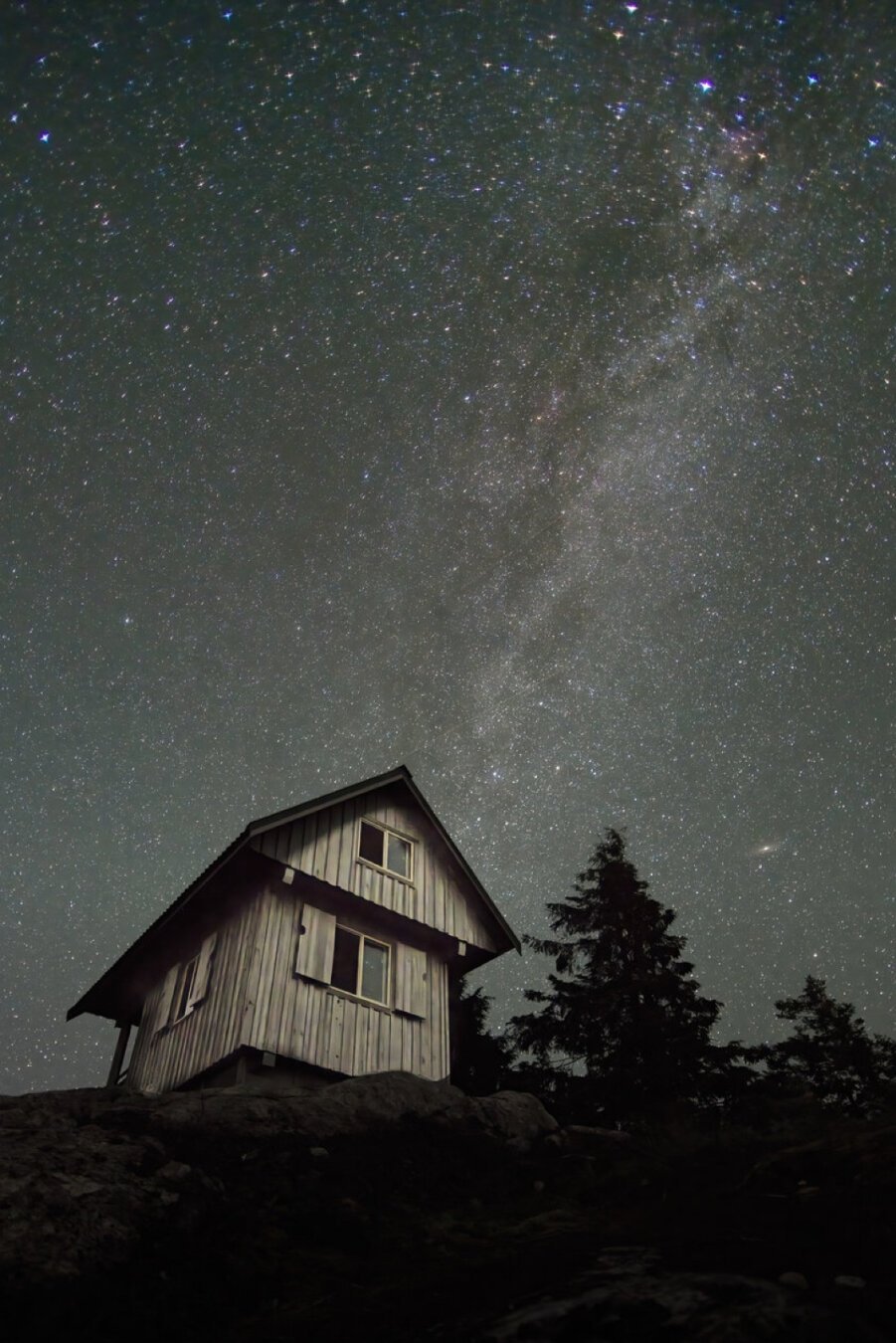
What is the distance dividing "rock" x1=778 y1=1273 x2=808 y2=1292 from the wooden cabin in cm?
1055

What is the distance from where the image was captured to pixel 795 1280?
15.6 feet

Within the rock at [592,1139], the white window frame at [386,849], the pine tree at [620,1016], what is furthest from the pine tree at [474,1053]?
the rock at [592,1139]

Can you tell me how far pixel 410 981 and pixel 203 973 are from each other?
14.3ft

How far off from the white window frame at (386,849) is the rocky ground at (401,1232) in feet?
20.5

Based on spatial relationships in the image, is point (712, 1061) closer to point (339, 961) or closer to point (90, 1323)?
point (339, 961)

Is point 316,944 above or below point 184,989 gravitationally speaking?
Answer: above

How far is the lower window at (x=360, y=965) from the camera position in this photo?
621 inches

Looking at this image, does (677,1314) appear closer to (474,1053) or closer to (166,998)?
(166,998)

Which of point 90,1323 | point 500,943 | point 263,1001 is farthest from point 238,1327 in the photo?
point 500,943

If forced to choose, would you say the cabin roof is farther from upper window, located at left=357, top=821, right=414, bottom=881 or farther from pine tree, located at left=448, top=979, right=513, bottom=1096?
pine tree, located at left=448, top=979, right=513, bottom=1096

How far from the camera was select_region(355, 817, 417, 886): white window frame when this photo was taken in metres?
17.1

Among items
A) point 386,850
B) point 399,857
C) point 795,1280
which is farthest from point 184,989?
point 795,1280

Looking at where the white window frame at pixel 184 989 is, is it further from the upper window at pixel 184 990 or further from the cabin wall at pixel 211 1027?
the cabin wall at pixel 211 1027

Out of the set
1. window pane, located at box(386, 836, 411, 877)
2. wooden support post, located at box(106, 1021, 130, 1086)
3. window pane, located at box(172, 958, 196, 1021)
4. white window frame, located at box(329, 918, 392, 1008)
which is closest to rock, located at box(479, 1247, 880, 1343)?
white window frame, located at box(329, 918, 392, 1008)
